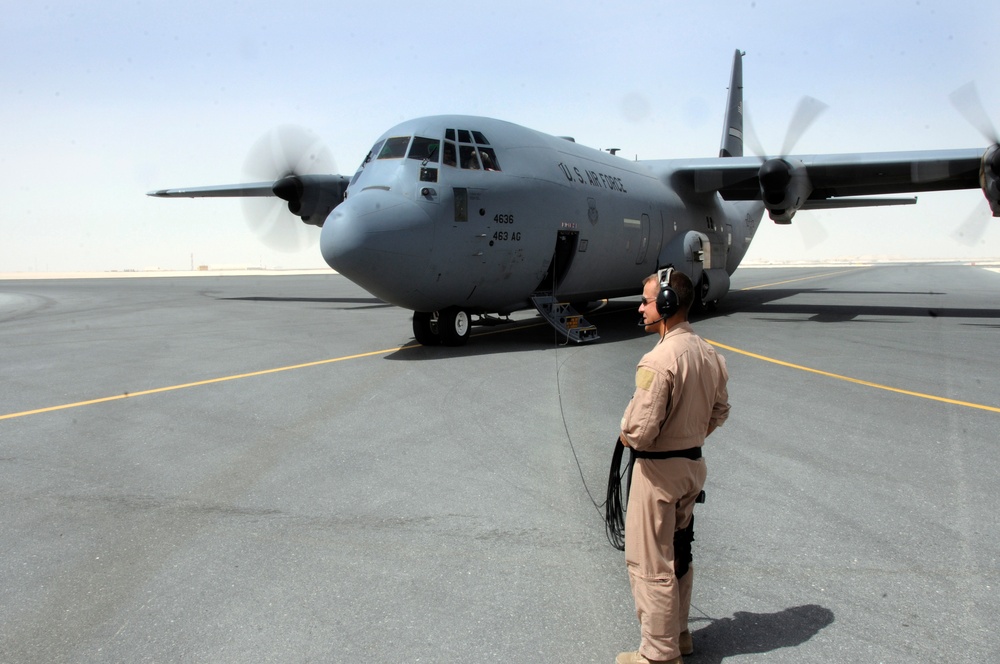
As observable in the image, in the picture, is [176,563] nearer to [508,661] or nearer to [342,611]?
[342,611]

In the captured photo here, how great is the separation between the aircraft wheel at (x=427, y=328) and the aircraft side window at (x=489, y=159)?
2.97 meters

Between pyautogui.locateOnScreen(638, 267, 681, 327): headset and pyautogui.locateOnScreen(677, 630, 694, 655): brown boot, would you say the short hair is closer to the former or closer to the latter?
pyautogui.locateOnScreen(638, 267, 681, 327): headset

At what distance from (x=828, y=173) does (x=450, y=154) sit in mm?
11589

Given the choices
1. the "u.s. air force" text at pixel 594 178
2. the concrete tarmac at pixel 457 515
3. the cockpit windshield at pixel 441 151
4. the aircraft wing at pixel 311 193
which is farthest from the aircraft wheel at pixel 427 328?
the aircraft wing at pixel 311 193

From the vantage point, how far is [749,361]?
12.0m

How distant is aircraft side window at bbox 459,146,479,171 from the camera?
1285 cm

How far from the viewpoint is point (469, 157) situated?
1295 centimetres

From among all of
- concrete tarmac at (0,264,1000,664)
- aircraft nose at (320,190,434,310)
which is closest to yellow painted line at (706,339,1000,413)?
concrete tarmac at (0,264,1000,664)

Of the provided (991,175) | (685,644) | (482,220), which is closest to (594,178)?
(482,220)

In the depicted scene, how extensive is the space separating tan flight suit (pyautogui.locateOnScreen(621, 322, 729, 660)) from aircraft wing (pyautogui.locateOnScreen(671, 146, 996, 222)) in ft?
53.4

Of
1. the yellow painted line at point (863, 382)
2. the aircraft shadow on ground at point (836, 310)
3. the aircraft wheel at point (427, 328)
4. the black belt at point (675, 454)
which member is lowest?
the aircraft shadow on ground at point (836, 310)

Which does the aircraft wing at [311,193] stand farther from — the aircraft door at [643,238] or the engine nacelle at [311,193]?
the aircraft door at [643,238]

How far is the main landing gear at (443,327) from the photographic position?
1348 cm

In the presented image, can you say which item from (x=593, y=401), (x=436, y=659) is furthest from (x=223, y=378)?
(x=436, y=659)
